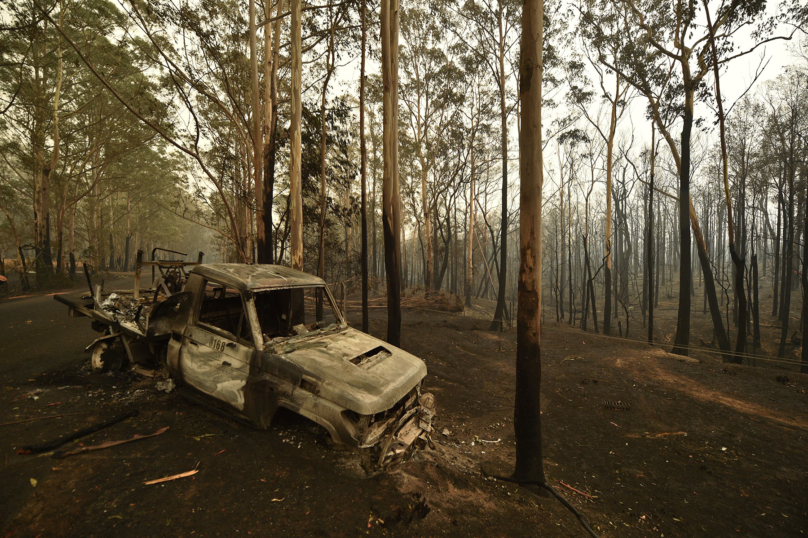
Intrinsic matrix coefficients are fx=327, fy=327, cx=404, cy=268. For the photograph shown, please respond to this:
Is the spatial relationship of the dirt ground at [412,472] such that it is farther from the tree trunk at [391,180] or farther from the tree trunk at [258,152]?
the tree trunk at [258,152]

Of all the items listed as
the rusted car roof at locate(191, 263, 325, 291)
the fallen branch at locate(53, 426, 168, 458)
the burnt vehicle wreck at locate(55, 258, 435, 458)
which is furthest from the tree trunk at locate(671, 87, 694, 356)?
the fallen branch at locate(53, 426, 168, 458)

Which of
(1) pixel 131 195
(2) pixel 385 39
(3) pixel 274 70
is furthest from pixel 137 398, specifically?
(1) pixel 131 195

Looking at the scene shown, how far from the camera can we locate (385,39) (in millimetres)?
7789

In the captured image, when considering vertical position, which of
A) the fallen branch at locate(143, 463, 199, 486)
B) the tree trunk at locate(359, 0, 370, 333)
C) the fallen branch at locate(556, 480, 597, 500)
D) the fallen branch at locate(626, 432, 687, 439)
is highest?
the tree trunk at locate(359, 0, 370, 333)

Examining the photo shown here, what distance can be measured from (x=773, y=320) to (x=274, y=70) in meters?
30.5

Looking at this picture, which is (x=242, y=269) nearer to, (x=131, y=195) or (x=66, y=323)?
(x=66, y=323)

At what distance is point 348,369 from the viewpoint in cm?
312

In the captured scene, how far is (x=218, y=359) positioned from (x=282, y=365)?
93cm

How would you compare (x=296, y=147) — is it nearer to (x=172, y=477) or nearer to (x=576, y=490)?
(x=172, y=477)

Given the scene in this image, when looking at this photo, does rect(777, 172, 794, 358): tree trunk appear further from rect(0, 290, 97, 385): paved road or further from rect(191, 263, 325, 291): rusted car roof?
rect(0, 290, 97, 385): paved road

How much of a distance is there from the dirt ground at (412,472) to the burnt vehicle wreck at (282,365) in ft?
1.26

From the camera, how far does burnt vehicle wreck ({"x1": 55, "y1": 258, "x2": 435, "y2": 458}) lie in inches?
113

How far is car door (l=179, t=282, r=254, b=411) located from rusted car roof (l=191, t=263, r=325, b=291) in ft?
0.59

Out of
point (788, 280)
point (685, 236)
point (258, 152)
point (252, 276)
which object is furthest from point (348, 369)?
point (788, 280)
